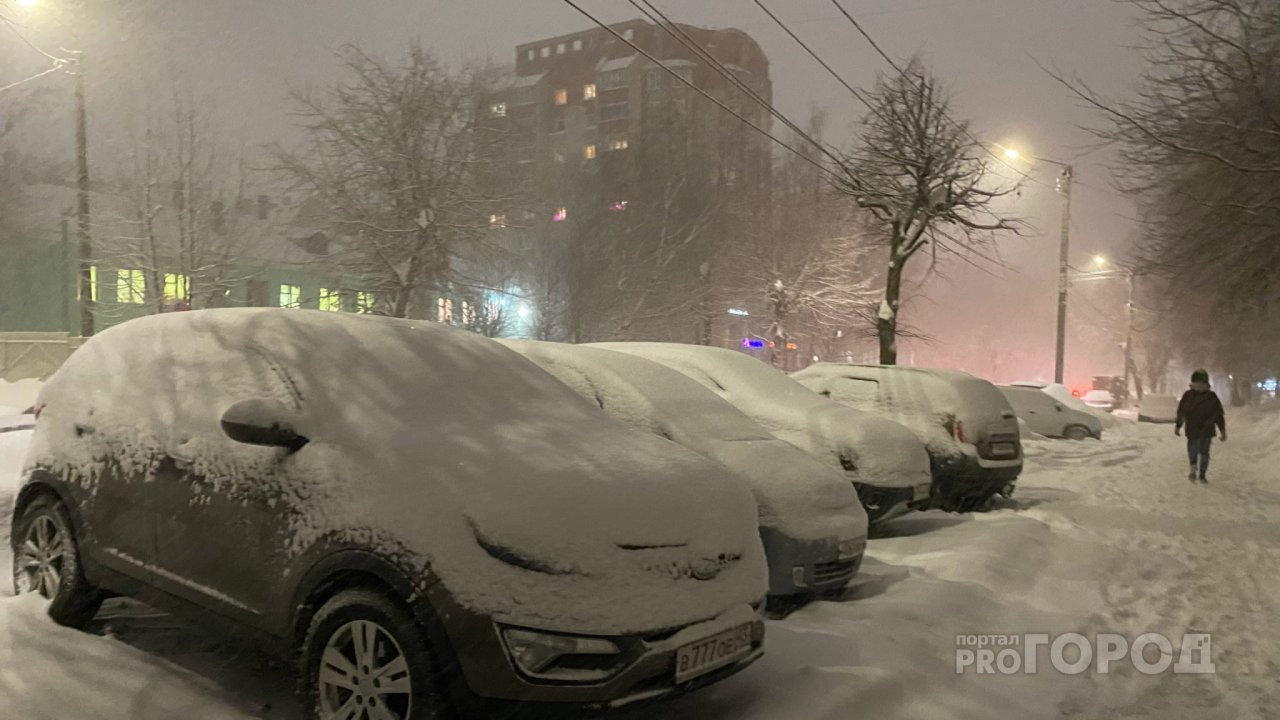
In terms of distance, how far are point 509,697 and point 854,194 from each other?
12451mm

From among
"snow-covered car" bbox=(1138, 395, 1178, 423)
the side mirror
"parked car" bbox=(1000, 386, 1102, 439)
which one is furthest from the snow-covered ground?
"snow-covered car" bbox=(1138, 395, 1178, 423)

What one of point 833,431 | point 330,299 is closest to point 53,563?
point 833,431

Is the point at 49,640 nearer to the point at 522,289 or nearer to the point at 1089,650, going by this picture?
the point at 1089,650

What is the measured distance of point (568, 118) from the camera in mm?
55344

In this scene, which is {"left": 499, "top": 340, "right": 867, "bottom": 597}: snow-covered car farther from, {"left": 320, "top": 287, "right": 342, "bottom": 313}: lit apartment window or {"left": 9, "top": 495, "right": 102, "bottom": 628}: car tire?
{"left": 320, "top": 287, "right": 342, "bottom": 313}: lit apartment window

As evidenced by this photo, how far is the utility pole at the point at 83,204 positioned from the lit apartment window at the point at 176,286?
2.53 metres

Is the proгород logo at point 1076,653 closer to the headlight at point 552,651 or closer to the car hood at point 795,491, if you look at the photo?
the car hood at point 795,491

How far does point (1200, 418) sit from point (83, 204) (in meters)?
22.8

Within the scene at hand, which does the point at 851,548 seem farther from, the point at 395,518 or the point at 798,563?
the point at 395,518

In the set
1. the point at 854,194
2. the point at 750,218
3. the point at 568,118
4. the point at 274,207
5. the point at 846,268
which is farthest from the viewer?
the point at 568,118

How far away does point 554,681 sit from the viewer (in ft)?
9.45

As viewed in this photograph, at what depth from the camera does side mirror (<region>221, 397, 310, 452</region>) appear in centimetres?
337

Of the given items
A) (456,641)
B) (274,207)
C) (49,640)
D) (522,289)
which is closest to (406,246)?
(274,207)

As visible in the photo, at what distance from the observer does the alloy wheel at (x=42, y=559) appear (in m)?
4.35
